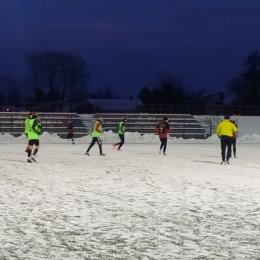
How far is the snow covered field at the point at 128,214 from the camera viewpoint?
6777 mm

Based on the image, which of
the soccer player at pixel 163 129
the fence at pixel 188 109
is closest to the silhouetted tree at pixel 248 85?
the fence at pixel 188 109

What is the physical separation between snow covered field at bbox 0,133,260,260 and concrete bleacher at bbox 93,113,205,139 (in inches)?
1223

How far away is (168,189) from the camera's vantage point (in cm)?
1244

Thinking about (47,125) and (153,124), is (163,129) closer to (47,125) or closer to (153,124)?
(47,125)

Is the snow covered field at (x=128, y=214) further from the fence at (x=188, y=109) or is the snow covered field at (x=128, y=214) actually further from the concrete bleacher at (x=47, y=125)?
the fence at (x=188, y=109)

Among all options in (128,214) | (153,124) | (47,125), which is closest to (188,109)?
(153,124)

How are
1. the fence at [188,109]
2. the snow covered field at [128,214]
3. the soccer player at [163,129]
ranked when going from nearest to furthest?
the snow covered field at [128,214] < the soccer player at [163,129] < the fence at [188,109]

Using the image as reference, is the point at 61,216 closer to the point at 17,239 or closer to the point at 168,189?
the point at 17,239

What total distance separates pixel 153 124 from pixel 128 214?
40421 mm

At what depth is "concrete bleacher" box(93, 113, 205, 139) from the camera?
156ft

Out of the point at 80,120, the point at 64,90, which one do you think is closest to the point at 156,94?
the point at 64,90

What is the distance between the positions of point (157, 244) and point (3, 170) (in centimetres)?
1024

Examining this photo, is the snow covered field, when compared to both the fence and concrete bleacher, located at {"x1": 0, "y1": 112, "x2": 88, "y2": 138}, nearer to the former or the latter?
concrete bleacher, located at {"x1": 0, "y1": 112, "x2": 88, "y2": 138}

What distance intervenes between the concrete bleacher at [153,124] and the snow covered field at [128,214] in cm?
3106
